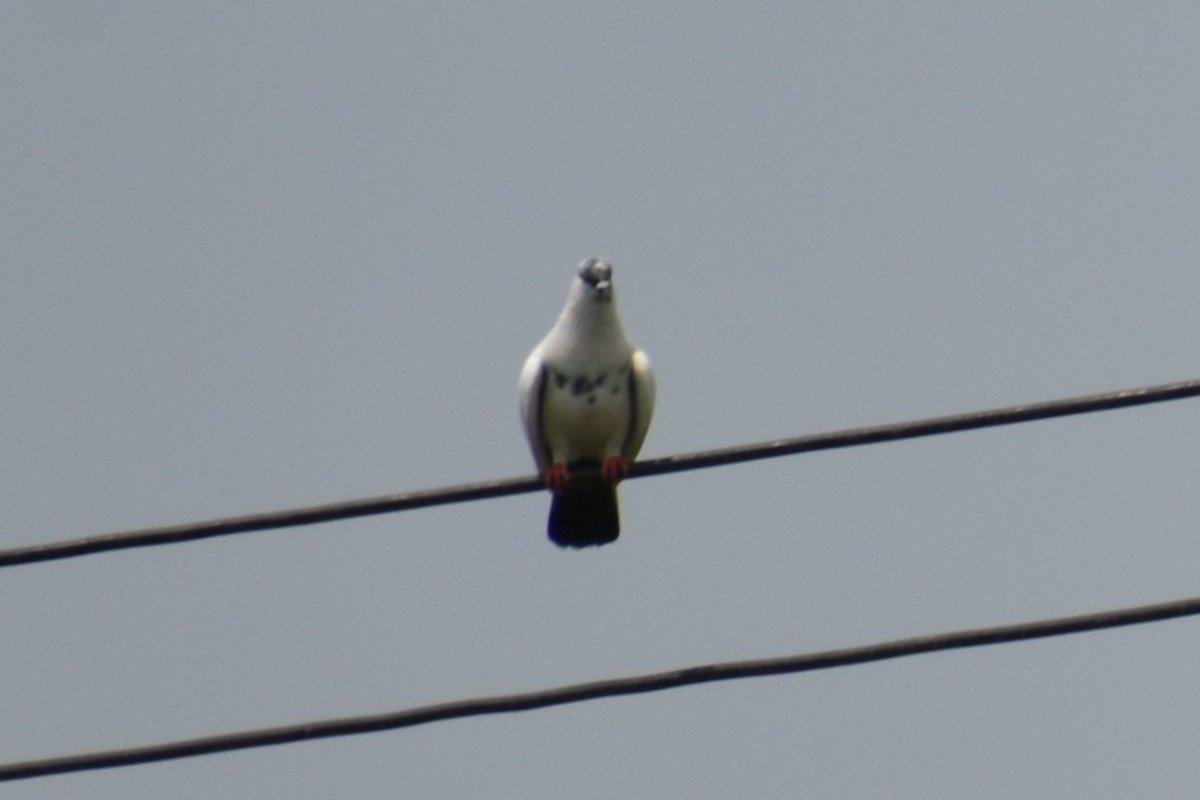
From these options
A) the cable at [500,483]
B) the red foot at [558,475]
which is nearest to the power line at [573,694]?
the cable at [500,483]

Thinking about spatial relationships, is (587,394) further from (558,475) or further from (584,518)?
(584,518)

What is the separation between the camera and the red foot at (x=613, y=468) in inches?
462

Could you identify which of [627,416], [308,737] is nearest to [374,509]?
[308,737]

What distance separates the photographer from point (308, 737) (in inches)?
352

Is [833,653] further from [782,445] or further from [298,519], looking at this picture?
[298,519]

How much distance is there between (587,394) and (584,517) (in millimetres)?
674

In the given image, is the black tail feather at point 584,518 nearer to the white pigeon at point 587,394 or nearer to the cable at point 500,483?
the white pigeon at point 587,394

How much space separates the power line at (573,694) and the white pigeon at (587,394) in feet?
9.94

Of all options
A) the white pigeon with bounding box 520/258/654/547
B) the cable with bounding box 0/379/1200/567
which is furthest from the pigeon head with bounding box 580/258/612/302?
the cable with bounding box 0/379/1200/567

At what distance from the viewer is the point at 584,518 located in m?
12.6

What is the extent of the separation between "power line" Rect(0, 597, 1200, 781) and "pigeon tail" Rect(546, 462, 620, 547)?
3.52 metres

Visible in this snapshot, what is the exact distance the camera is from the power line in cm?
884

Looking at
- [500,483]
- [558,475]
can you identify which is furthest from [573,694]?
[558,475]

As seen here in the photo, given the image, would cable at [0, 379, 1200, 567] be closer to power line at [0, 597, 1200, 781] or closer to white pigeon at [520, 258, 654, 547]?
power line at [0, 597, 1200, 781]
